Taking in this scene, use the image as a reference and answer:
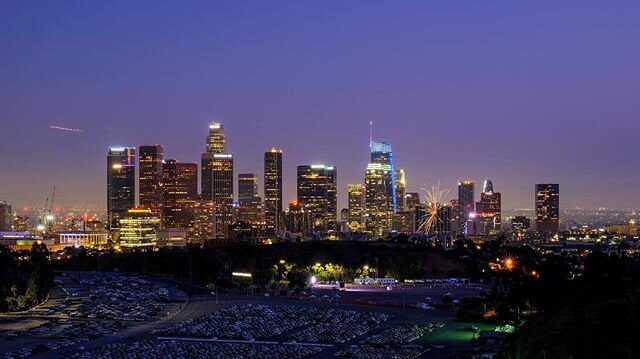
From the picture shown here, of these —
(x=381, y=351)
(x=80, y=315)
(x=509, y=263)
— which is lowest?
(x=381, y=351)

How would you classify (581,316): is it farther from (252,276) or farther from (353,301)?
(252,276)

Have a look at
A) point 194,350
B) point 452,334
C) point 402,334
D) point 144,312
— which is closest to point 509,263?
point 452,334

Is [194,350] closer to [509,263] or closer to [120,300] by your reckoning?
[120,300]

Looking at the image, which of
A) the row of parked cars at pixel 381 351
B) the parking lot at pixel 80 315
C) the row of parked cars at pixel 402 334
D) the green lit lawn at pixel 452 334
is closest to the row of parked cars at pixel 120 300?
the parking lot at pixel 80 315

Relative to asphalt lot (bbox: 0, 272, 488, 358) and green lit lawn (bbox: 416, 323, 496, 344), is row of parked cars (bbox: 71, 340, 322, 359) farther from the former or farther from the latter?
green lit lawn (bbox: 416, 323, 496, 344)

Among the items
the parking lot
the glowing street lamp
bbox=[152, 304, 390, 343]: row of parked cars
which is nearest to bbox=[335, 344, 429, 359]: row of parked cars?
bbox=[152, 304, 390, 343]: row of parked cars

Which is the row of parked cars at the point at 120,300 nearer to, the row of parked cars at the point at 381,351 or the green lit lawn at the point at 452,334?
the row of parked cars at the point at 381,351

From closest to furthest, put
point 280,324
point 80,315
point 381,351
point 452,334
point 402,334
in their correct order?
point 381,351 < point 402,334 < point 452,334 < point 280,324 < point 80,315

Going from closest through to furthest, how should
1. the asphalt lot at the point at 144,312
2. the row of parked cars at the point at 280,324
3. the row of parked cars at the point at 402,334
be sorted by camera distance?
the asphalt lot at the point at 144,312 < the row of parked cars at the point at 402,334 < the row of parked cars at the point at 280,324

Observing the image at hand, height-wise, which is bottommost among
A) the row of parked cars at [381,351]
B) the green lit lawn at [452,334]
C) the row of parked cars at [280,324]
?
the row of parked cars at [381,351]

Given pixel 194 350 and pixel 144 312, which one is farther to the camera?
pixel 144 312
